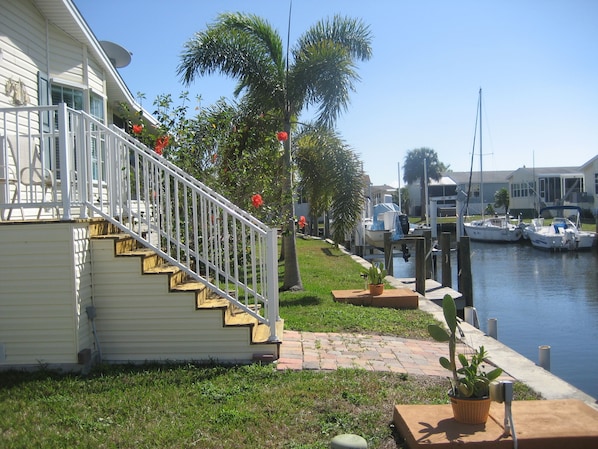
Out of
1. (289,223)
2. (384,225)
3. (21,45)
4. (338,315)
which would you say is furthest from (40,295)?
(384,225)

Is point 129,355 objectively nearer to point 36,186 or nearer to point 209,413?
point 209,413

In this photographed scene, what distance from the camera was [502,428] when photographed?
4.16m

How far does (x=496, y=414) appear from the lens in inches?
176

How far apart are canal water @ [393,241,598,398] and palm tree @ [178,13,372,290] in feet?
20.7

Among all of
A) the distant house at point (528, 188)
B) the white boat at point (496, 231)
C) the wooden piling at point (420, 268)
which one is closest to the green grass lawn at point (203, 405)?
the wooden piling at point (420, 268)

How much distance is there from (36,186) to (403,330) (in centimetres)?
561

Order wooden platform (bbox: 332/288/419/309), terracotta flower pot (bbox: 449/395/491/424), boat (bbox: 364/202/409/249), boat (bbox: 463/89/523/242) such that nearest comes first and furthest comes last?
terracotta flower pot (bbox: 449/395/491/424) < wooden platform (bbox: 332/288/419/309) < boat (bbox: 364/202/409/249) < boat (bbox: 463/89/523/242)

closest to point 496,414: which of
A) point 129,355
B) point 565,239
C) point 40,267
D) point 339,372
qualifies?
point 339,372

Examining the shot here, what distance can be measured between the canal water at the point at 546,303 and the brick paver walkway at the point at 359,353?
203 inches

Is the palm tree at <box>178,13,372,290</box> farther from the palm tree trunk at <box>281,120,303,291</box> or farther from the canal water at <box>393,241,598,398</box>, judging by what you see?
the canal water at <box>393,241,598,398</box>

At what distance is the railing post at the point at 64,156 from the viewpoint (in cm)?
586

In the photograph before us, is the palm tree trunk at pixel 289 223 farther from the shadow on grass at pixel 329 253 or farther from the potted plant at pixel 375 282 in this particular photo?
the shadow on grass at pixel 329 253

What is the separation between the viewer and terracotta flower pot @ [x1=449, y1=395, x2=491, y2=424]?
4199 mm

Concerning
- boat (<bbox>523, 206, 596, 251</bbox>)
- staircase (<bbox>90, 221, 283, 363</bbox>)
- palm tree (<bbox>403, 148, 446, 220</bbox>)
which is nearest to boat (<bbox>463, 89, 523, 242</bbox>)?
boat (<bbox>523, 206, 596, 251</bbox>)
